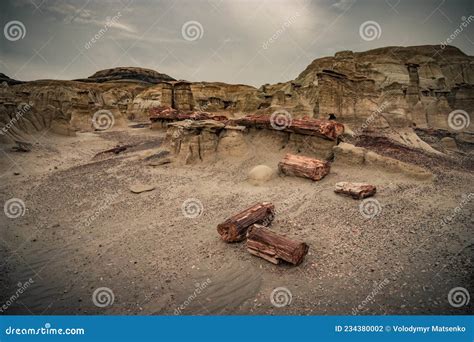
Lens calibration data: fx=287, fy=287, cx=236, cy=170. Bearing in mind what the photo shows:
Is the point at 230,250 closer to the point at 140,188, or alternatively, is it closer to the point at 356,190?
the point at 356,190

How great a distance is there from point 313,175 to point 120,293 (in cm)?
656

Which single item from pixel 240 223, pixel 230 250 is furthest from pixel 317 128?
pixel 230 250

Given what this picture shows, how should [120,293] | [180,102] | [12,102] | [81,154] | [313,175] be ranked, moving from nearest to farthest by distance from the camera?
[120,293] → [313,175] → [81,154] → [12,102] → [180,102]

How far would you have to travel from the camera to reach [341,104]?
1554 cm

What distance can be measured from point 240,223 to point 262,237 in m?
0.78

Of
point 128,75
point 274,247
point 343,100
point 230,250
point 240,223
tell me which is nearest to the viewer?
point 274,247

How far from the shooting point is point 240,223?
246 inches

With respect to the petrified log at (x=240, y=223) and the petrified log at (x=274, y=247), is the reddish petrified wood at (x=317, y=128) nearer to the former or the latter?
the petrified log at (x=240, y=223)

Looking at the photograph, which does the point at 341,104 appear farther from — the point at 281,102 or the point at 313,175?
the point at 281,102

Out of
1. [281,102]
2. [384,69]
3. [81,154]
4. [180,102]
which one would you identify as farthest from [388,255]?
[384,69]

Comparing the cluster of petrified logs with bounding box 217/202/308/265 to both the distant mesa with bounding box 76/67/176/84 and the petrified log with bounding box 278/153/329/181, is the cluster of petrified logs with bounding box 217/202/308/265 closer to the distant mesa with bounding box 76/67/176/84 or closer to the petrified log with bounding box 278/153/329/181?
the petrified log with bounding box 278/153/329/181

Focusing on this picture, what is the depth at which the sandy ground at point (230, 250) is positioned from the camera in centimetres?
468

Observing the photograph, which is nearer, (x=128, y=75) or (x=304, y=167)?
(x=304, y=167)

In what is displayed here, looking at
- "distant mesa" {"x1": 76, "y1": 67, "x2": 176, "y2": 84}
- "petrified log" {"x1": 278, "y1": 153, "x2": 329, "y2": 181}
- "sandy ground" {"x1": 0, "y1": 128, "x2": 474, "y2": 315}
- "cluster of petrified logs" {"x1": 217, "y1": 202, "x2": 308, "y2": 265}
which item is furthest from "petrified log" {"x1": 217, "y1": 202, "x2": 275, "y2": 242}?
"distant mesa" {"x1": 76, "y1": 67, "x2": 176, "y2": 84}
